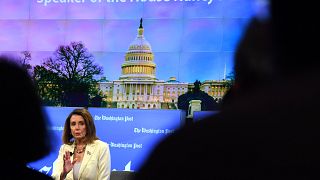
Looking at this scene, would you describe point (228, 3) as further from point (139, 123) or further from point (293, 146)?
point (293, 146)

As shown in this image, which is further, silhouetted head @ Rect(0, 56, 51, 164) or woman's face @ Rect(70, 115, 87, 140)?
woman's face @ Rect(70, 115, 87, 140)

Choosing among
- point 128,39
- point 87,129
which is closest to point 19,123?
point 87,129

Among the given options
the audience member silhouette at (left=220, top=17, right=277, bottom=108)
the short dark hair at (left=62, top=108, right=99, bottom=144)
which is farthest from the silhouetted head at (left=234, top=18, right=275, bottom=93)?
the short dark hair at (left=62, top=108, right=99, bottom=144)

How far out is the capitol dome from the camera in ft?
19.7

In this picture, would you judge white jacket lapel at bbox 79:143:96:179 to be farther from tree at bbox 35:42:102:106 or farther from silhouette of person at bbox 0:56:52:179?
silhouette of person at bbox 0:56:52:179

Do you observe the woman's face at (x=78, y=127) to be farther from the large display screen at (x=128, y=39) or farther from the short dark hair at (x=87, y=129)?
the large display screen at (x=128, y=39)

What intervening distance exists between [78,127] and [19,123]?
12.7 feet

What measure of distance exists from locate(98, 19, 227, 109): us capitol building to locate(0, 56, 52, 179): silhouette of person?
451 cm

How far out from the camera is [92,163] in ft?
16.1

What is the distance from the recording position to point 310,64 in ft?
2.16

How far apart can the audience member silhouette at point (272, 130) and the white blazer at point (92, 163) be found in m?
4.27

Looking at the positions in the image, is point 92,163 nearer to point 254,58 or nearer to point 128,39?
point 128,39

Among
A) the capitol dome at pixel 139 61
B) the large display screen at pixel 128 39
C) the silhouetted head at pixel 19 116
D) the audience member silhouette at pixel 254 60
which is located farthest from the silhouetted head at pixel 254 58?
the capitol dome at pixel 139 61

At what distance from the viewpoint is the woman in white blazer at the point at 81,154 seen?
16.0 ft
